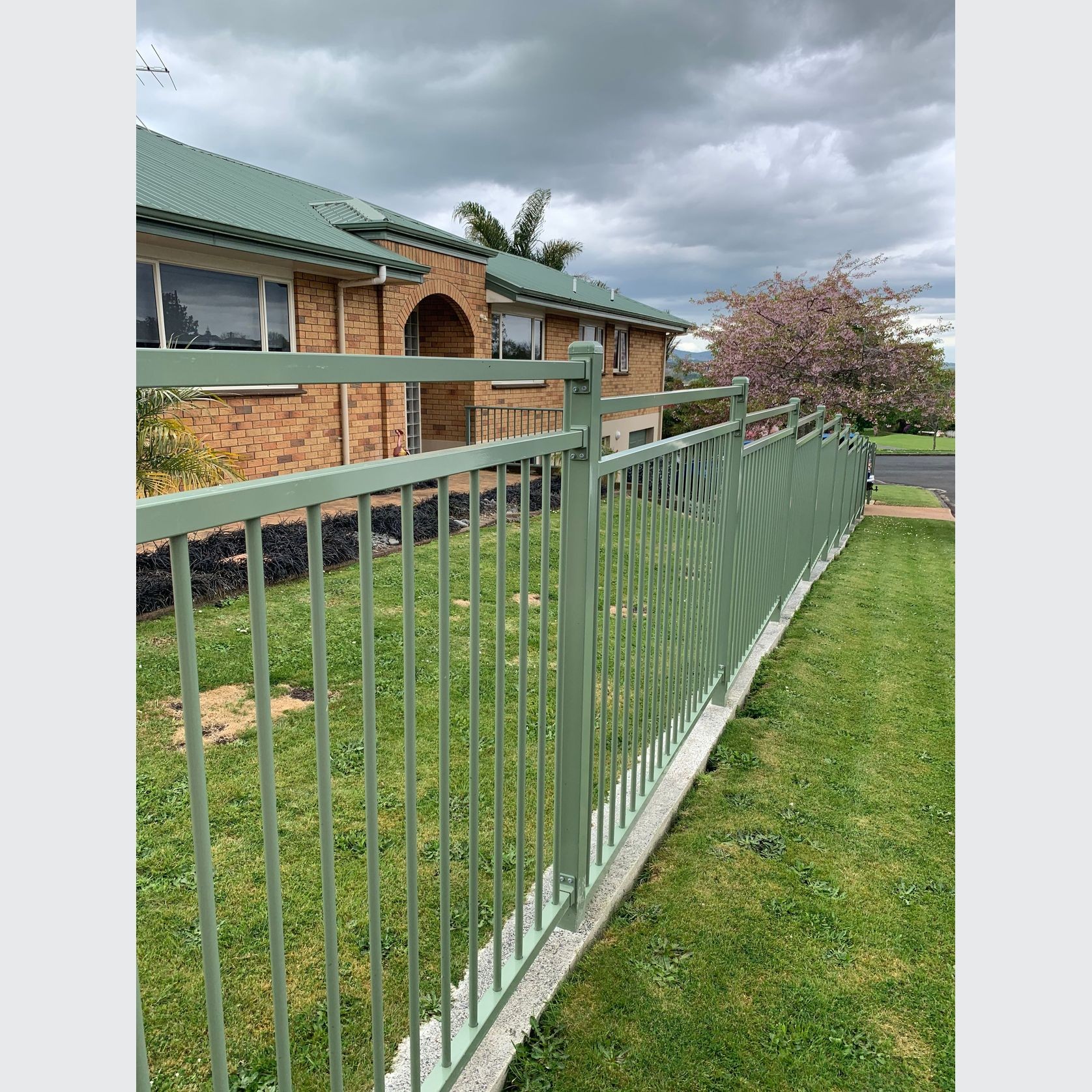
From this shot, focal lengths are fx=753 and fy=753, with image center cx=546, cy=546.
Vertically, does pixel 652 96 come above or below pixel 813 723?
above

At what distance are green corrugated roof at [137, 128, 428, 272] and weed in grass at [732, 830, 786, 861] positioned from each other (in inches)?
329

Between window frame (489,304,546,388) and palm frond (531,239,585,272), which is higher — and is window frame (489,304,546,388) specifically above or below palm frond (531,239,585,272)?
below

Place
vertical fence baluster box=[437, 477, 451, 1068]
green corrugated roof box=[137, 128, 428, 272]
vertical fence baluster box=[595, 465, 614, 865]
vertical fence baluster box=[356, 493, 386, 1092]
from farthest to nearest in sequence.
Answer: green corrugated roof box=[137, 128, 428, 272], vertical fence baluster box=[595, 465, 614, 865], vertical fence baluster box=[437, 477, 451, 1068], vertical fence baluster box=[356, 493, 386, 1092]

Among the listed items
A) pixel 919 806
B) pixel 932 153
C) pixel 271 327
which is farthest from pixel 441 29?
pixel 919 806

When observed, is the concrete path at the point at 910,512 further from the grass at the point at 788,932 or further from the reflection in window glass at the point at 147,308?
the reflection in window glass at the point at 147,308

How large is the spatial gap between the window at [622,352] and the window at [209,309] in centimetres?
1323

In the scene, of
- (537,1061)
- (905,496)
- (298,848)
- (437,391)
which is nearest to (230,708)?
(298,848)

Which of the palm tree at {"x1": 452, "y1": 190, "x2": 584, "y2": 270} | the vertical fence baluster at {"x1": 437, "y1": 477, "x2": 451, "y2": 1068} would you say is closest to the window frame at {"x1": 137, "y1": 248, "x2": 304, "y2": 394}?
the vertical fence baluster at {"x1": 437, "y1": 477, "x2": 451, "y2": 1068}

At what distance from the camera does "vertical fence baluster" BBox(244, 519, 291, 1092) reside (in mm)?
1077

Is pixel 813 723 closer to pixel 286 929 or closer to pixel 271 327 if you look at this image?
pixel 286 929

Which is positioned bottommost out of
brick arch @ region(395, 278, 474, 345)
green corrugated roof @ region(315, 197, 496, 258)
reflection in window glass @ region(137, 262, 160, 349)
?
reflection in window glass @ region(137, 262, 160, 349)

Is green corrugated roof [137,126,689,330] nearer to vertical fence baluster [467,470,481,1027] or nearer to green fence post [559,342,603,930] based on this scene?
green fence post [559,342,603,930]

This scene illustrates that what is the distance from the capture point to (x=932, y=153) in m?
18.9

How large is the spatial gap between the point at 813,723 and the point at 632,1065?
118 inches
